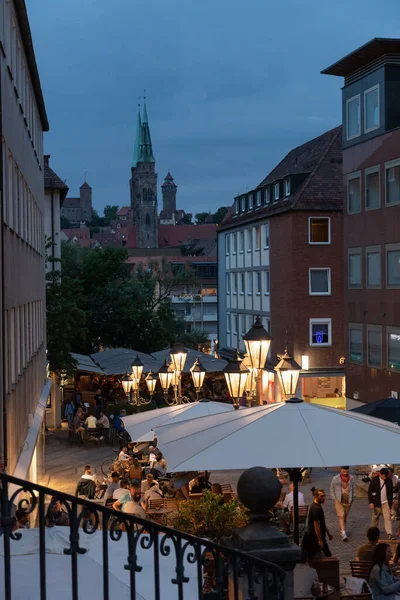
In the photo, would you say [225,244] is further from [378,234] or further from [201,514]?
[201,514]

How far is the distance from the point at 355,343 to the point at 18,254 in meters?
19.7

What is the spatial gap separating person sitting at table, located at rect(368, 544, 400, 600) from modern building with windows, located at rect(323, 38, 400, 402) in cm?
2269

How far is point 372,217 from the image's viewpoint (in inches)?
1420

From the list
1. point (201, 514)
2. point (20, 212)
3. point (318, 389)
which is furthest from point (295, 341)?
point (201, 514)

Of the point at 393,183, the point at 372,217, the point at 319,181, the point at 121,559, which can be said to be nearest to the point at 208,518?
the point at 121,559

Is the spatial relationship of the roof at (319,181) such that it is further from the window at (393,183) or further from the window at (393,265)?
the window at (393,183)

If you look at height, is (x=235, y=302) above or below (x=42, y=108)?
below

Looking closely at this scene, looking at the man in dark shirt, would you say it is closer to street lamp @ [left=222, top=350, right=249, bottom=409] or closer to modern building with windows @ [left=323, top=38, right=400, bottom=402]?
street lamp @ [left=222, top=350, right=249, bottom=409]

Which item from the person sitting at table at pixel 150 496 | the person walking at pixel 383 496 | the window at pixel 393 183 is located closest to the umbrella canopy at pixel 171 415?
the person sitting at table at pixel 150 496

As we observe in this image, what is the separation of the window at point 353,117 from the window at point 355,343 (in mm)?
7502

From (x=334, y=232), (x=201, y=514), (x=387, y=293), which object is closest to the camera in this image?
(x=201, y=514)

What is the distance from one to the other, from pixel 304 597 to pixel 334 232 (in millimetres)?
37106

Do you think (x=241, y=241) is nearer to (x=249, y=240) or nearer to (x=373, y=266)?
(x=249, y=240)

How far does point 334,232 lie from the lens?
48000mm
